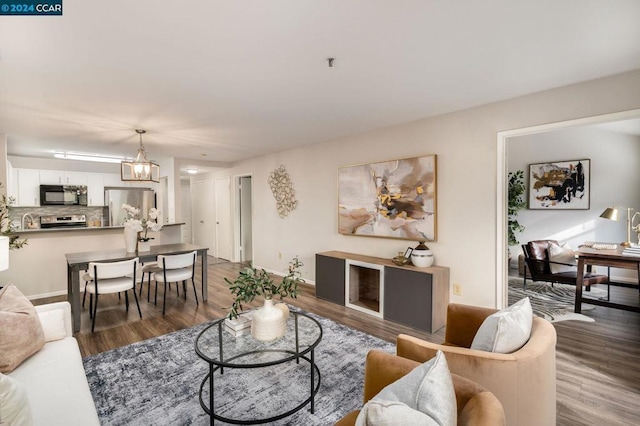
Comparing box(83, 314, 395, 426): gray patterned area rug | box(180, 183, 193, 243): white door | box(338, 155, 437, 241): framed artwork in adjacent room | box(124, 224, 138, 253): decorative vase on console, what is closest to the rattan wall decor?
box(338, 155, 437, 241): framed artwork in adjacent room

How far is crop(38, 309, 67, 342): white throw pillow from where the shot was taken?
6.79 ft

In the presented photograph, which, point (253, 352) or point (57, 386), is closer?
point (57, 386)

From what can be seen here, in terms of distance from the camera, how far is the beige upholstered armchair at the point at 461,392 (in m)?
0.96

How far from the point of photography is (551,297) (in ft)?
13.9

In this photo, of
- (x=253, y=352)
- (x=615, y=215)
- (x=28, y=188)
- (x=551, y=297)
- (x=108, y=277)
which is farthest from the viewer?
(x=28, y=188)

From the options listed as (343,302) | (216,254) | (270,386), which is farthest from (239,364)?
(216,254)

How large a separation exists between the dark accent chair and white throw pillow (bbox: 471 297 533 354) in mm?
3103

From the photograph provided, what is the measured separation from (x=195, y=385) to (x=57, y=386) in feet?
2.92

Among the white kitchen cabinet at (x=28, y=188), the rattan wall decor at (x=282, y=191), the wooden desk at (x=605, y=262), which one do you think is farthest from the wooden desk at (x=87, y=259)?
the wooden desk at (x=605, y=262)

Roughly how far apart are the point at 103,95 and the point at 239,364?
2.64m

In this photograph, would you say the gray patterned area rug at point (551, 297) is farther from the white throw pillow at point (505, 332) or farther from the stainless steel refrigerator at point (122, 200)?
the stainless steel refrigerator at point (122, 200)

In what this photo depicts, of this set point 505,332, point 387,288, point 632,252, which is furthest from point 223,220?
point 632,252

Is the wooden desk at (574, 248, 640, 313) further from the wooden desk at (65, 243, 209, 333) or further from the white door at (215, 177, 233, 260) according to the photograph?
the white door at (215, 177, 233, 260)

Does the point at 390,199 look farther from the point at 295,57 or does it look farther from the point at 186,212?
the point at 186,212
